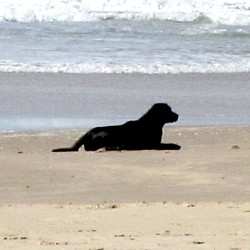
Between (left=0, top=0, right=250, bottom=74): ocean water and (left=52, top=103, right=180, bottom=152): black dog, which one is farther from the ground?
(left=52, top=103, right=180, bottom=152): black dog

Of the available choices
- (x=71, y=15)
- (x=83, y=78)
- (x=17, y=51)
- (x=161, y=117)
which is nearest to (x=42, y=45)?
(x=17, y=51)

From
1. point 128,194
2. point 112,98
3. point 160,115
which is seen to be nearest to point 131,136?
point 160,115

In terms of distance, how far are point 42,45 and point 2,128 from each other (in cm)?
698

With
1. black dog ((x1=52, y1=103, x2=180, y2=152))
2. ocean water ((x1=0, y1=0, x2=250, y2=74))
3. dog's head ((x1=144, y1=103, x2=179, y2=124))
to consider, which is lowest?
ocean water ((x1=0, y1=0, x2=250, y2=74))

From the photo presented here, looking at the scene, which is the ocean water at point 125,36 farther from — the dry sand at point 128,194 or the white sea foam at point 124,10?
the dry sand at point 128,194

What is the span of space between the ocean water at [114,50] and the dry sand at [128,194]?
1129 millimetres

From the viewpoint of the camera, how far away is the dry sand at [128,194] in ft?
15.4

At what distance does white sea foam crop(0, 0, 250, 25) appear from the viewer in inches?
858

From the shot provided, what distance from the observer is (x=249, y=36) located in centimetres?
1873

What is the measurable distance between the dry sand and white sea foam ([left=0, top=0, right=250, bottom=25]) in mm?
12957

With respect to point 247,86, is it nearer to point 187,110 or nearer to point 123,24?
point 187,110

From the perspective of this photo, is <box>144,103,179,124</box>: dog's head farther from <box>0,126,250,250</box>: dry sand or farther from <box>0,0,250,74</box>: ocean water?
<box>0,0,250,74</box>: ocean water

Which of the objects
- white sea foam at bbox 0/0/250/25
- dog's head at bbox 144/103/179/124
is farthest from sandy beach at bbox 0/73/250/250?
white sea foam at bbox 0/0/250/25

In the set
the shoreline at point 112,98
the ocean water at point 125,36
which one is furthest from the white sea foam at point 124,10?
the shoreline at point 112,98
